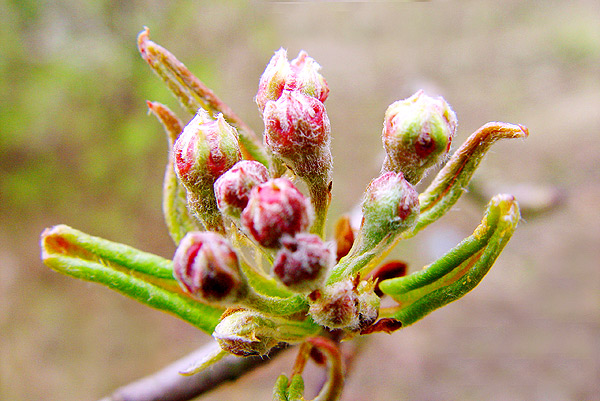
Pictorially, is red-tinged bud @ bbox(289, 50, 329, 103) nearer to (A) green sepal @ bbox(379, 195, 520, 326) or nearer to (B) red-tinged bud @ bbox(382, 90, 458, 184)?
(B) red-tinged bud @ bbox(382, 90, 458, 184)

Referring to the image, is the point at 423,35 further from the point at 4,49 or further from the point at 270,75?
the point at 270,75

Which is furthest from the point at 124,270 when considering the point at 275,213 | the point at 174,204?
the point at 275,213

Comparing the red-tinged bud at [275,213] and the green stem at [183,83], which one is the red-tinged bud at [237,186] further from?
the green stem at [183,83]

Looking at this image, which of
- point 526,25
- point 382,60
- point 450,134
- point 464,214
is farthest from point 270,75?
point 526,25

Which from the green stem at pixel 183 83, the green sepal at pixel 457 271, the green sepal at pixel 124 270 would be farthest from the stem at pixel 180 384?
the green stem at pixel 183 83

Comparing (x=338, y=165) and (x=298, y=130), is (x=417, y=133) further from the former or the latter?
(x=338, y=165)

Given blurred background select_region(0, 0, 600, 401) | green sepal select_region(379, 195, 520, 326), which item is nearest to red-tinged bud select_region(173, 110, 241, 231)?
green sepal select_region(379, 195, 520, 326)
